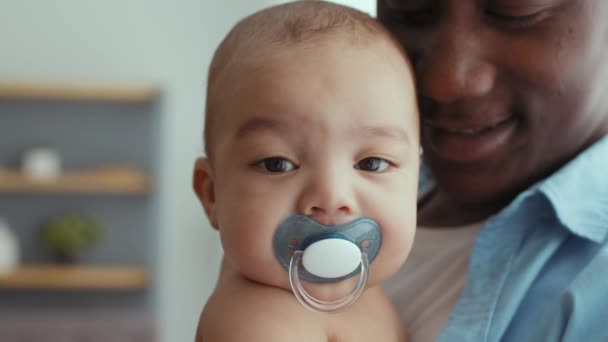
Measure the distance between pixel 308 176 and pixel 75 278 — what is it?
3892 mm

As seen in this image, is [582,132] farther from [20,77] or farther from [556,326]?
[20,77]

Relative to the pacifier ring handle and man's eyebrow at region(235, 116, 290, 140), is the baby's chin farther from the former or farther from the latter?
man's eyebrow at region(235, 116, 290, 140)

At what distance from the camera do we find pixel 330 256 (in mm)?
857

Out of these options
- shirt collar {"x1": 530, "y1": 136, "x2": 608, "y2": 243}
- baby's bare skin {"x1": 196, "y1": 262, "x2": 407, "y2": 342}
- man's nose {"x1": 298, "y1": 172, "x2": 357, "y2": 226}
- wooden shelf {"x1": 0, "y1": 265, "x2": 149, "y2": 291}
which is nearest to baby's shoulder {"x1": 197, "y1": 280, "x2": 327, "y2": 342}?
baby's bare skin {"x1": 196, "y1": 262, "x2": 407, "y2": 342}

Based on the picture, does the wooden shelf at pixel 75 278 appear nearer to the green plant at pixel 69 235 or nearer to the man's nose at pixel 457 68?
the green plant at pixel 69 235

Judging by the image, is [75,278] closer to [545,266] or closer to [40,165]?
[40,165]

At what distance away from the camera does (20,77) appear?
192 inches

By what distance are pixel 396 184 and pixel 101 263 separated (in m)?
4.11

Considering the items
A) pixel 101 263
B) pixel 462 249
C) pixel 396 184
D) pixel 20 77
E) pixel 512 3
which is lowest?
pixel 101 263

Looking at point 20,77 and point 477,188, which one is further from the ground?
point 477,188

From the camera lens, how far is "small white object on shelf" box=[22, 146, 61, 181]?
450 centimetres

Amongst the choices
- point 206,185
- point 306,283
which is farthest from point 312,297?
point 206,185

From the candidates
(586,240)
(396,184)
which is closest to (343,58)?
(396,184)

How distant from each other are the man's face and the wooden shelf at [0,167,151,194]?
141 inches
